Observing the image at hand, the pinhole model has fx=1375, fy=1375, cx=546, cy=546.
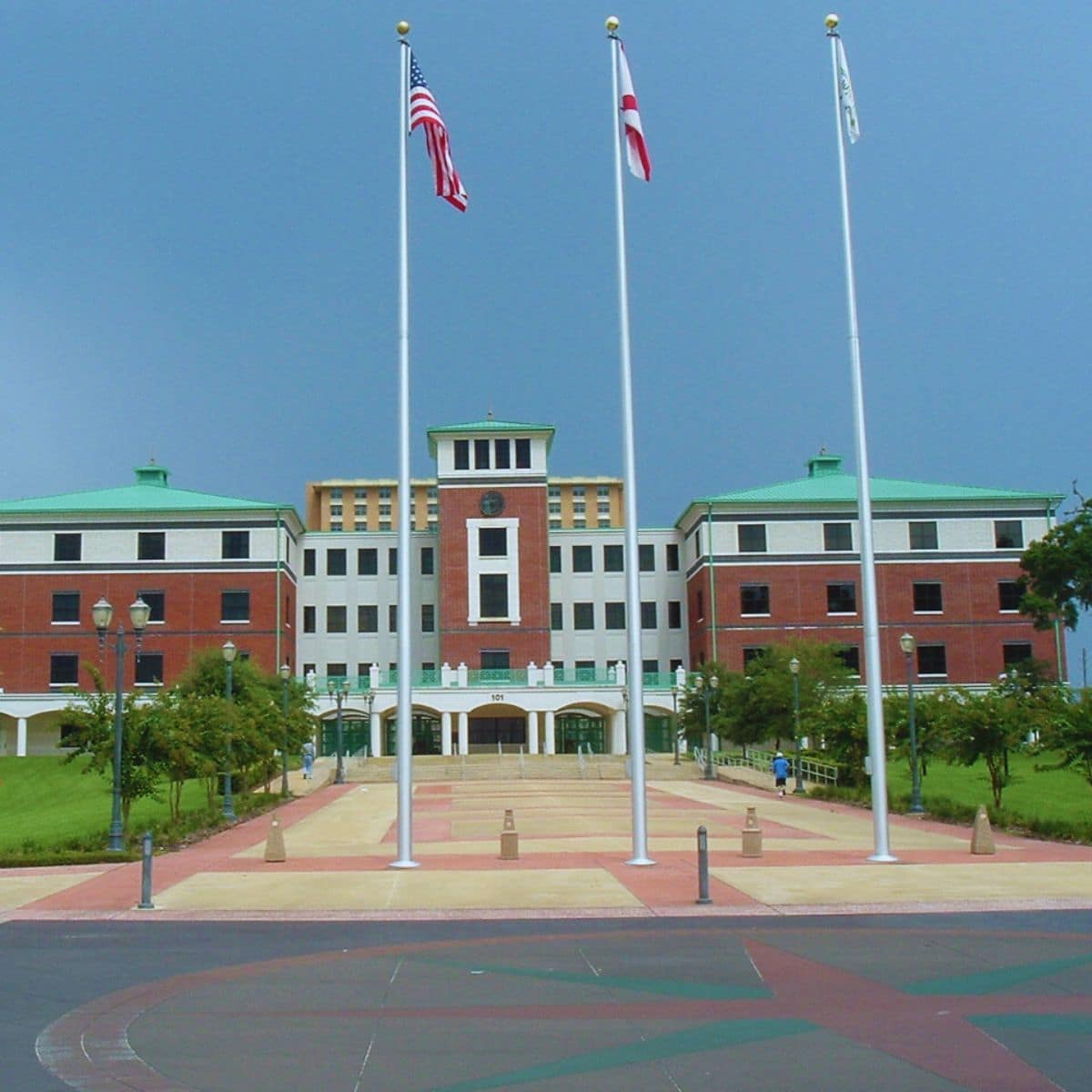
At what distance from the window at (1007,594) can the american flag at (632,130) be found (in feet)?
194

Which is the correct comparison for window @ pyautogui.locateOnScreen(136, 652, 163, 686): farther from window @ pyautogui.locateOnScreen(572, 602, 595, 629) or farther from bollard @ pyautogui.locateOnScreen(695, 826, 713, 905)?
bollard @ pyautogui.locateOnScreen(695, 826, 713, 905)

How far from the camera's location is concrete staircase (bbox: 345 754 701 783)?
60688mm

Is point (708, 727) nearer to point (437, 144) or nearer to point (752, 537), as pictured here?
point (752, 537)

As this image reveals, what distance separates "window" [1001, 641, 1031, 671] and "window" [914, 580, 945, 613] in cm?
409

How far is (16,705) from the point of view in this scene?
73188 mm

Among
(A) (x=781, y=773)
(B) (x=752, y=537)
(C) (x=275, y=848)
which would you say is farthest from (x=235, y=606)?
(C) (x=275, y=848)

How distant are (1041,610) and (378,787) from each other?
107ft

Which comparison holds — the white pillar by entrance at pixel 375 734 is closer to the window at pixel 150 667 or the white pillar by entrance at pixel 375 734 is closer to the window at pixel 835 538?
the window at pixel 150 667

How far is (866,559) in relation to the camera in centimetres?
2256

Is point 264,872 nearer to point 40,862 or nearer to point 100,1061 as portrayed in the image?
point 40,862

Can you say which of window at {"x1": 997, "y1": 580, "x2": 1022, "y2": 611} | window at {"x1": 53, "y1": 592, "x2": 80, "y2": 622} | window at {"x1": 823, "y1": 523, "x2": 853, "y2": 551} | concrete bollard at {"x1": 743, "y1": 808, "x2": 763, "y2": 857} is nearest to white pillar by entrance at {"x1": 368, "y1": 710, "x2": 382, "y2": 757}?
window at {"x1": 53, "y1": 592, "x2": 80, "y2": 622}

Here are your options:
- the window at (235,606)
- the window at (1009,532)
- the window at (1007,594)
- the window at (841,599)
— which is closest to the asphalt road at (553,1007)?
the window at (235,606)

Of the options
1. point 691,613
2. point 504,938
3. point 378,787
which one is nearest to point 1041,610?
point 691,613

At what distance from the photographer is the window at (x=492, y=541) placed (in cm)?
7762
